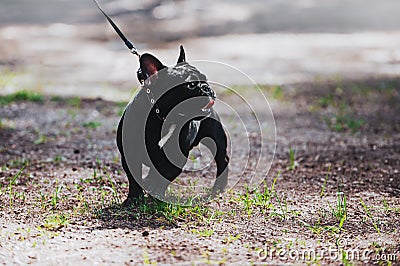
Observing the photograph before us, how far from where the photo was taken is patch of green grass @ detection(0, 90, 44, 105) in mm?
9141

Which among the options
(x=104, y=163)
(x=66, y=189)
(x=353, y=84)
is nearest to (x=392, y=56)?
(x=353, y=84)

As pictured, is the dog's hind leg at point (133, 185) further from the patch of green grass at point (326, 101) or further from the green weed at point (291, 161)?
the patch of green grass at point (326, 101)

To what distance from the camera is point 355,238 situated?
431cm

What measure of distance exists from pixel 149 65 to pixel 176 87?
237mm

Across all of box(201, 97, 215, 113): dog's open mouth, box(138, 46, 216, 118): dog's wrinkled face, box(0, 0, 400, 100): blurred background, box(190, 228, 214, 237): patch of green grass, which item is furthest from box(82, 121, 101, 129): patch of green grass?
box(190, 228, 214, 237): patch of green grass

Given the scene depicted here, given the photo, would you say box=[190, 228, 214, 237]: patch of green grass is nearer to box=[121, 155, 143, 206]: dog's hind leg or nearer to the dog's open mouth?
box=[121, 155, 143, 206]: dog's hind leg

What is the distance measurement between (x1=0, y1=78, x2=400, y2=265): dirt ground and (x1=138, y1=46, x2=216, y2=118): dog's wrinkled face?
2.63 feet

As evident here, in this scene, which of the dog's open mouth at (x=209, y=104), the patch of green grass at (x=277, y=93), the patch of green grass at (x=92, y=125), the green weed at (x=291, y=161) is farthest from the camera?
the patch of green grass at (x=277, y=93)

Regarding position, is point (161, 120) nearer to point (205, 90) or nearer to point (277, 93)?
point (205, 90)

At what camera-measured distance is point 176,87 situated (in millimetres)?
4383

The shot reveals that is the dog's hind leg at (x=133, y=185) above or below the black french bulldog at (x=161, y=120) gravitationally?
below

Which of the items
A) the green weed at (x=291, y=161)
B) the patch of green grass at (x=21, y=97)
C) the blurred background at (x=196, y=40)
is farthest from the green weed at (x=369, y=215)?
the patch of green grass at (x=21, y=97)

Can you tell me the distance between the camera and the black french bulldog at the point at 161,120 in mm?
4395

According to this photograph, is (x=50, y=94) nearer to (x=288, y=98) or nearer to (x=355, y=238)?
(x=288, y=98)
